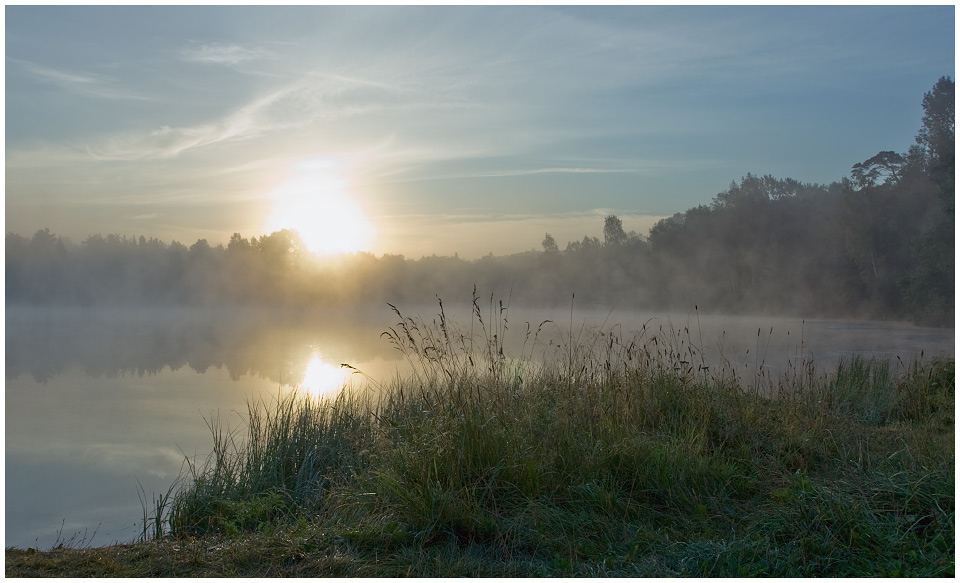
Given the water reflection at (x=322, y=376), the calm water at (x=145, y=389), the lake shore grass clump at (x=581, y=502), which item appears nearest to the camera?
the lake shore grass clump at (x=581, y=502)

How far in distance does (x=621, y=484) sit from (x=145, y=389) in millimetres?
12971

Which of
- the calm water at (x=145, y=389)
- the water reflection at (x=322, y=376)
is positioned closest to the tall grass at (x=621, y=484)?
the calm water at (x=145, y=389)

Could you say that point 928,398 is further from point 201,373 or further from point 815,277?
Answer: point 815,277

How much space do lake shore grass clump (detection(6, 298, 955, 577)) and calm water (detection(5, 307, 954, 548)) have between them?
65.1 inches

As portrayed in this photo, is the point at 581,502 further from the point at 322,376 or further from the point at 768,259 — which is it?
the point at 768,259

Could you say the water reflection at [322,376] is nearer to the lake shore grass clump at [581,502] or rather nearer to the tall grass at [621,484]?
the tall grass at [621,484]

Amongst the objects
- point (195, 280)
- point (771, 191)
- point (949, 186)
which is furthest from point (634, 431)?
point (195, 280)

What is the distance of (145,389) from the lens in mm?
14156

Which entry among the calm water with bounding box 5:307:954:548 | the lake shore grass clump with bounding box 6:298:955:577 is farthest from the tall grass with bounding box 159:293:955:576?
the calm water with bounding box 5:307:954:548

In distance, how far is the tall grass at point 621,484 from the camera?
3166 mm

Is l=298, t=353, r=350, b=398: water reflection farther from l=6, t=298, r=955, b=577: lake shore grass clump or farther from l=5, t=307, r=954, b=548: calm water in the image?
l=6, t=298, r=955, b=577: lake shore grass clump

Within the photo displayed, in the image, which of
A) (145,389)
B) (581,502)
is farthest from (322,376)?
(581,502)

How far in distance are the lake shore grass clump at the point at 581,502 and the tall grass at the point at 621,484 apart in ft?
0.04

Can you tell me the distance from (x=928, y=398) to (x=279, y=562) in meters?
6.57
